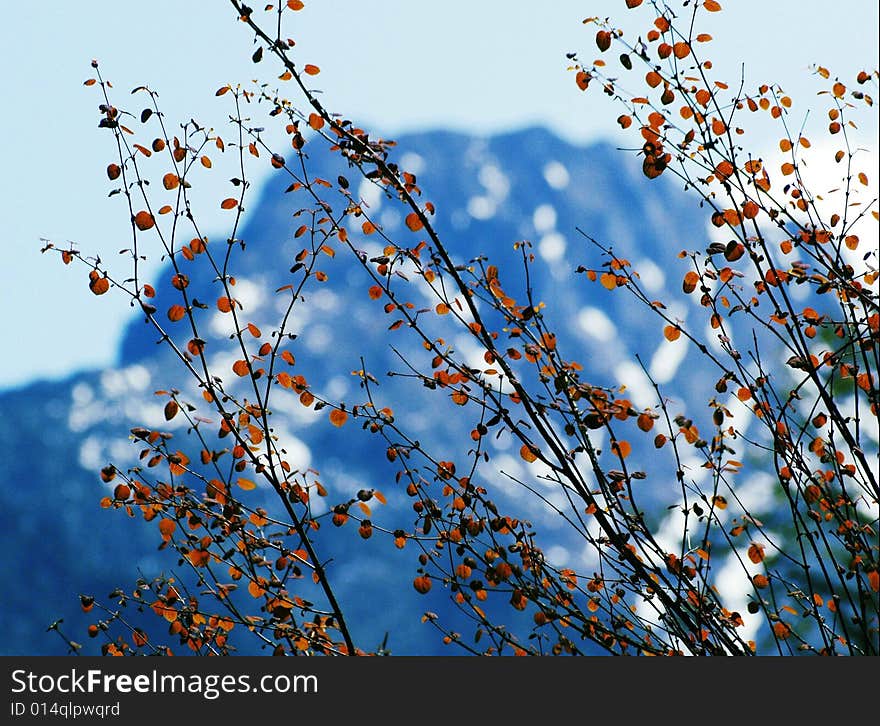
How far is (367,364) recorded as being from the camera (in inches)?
484

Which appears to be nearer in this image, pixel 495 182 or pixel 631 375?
pixel 631 375

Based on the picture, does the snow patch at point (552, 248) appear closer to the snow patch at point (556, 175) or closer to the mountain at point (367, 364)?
the mountain at point (367, 364)

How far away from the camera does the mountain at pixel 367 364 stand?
10.0 m

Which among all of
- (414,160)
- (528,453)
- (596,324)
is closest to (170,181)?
(528,453)

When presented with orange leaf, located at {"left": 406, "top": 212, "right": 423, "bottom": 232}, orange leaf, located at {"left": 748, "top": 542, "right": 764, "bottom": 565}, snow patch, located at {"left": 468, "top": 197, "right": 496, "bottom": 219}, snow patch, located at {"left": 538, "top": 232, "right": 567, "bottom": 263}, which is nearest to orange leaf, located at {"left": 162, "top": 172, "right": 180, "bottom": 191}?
orange leaf, located at {"left": 406, "top": 212, "right": 423, "bottom": 232}

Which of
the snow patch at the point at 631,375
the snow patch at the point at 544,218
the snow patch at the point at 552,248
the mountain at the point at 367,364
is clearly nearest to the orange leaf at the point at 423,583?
the mountain at the point at 367,364

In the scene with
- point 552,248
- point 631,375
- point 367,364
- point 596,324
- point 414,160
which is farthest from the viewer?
point 414,160

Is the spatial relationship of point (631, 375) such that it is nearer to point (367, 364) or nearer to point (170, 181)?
point (367, 364)

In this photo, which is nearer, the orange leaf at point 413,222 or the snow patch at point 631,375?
the orange leaf at point 413,222

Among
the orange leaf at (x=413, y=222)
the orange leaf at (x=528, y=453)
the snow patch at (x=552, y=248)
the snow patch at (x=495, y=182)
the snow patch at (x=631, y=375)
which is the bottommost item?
the orange leaf at (x=528, y=453)

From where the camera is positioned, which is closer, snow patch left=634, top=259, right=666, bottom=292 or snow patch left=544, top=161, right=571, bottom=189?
snow patch left=634, top=259, right=666, bottom=292

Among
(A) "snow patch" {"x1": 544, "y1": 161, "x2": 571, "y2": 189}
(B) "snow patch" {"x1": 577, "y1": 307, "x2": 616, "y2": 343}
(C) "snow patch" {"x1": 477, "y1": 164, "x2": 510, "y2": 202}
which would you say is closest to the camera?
(B) "snow patch" {"x1": 577, "y1": 307, "x2": 616, "y2": 343}

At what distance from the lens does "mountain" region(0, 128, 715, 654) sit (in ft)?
32.8

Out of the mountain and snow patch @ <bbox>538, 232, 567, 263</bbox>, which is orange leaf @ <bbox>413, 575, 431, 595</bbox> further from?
snow patch @ <bbox>538, 232, 567, 263</bbox>
